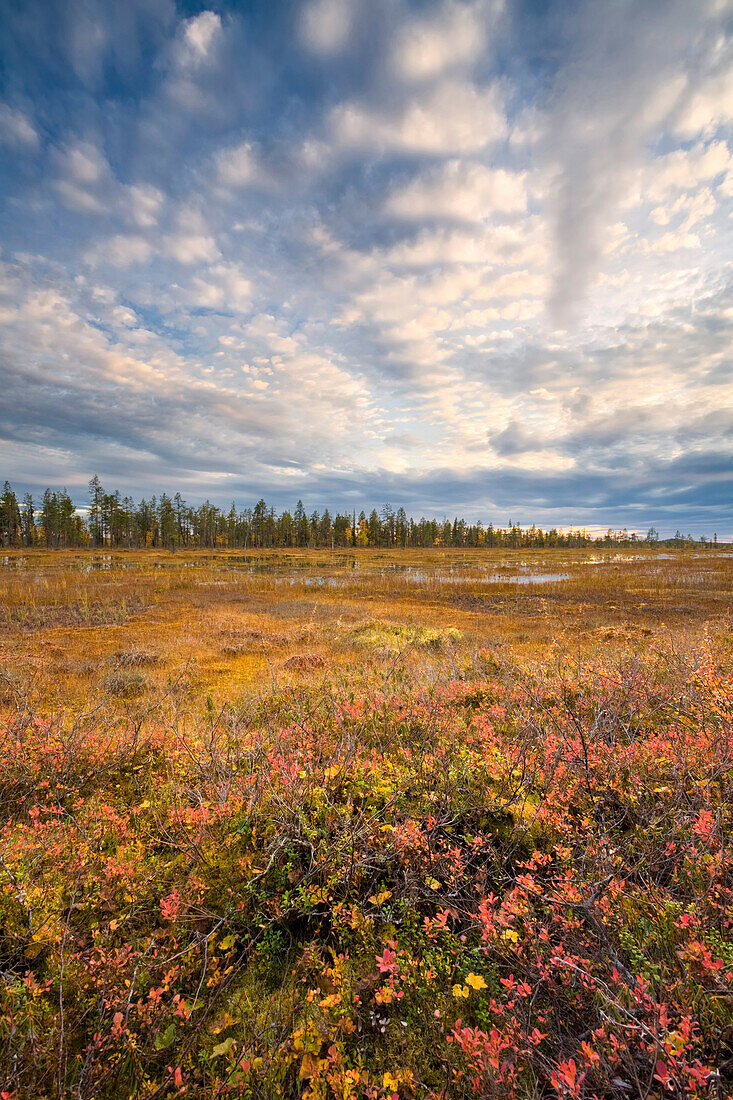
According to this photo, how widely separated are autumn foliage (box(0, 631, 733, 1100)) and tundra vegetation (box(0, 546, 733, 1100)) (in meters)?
0.02

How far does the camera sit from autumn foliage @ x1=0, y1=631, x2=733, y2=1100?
7.02 feet

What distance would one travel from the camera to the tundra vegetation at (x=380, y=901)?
2152 millimetres

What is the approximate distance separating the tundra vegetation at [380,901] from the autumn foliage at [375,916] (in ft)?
0.08

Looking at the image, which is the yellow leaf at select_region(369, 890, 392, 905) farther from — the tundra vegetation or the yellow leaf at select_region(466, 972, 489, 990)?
the yellow leaf at select_region(466, 972, 489, 990)

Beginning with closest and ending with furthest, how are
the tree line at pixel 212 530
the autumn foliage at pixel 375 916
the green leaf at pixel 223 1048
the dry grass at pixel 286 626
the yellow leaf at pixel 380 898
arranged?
the autumn foliage at pixel 375 916 < the green leaf at pixel 223 1048 < the yellow leaf at pixel 380 898 < the dry grass at pixel 286 626 < the tree line at pixel 212 530

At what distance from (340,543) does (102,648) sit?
115 metres

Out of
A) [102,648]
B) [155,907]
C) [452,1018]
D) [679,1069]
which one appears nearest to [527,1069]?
[452,1018]


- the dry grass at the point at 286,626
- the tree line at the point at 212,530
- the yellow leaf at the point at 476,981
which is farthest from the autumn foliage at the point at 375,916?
the tree line at the point at 212,530

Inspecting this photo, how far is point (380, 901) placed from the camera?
3.05 meters

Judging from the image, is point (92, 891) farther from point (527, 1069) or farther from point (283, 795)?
point (527, 1069)

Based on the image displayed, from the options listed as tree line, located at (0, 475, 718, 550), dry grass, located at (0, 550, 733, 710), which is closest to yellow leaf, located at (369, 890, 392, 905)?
dry grass, located at (0, 550, 733, 710)

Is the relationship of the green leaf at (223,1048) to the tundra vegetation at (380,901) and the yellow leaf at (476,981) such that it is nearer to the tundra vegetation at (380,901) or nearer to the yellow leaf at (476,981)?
the tundra vegetation at (380,901)

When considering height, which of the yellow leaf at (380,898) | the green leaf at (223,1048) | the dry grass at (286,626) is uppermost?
the yellow leaf at (380,898)

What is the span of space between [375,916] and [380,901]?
0.46 feet
